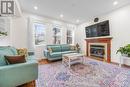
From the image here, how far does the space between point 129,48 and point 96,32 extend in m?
2.12

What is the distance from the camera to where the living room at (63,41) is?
7.56 feet

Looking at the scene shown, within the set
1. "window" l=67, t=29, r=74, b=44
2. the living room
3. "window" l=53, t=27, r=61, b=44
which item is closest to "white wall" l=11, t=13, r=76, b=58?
the living room

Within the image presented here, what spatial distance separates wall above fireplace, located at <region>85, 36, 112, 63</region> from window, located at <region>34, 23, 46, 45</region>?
118 inches

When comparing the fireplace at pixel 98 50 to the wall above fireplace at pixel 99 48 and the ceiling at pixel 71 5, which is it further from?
the ceiling at pixel 71 5

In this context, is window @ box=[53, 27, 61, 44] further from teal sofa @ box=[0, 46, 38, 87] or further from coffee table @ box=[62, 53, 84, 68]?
teal sofa @ box=[0, 46, 38, 87]

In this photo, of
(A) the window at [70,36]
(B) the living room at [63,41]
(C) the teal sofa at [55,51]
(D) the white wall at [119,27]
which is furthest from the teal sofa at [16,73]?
(A) the window at [70,36]

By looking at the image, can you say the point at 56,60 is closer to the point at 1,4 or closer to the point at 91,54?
the point at 91,54

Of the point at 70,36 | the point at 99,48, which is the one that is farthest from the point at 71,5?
the point at 70,36

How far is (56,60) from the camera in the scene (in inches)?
196

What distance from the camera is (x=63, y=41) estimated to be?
6.53 m

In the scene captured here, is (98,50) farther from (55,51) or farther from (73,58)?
(55,51)

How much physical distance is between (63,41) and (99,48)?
2.45m

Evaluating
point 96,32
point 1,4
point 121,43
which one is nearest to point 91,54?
point 96,32

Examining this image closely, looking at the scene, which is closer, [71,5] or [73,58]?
[71,5]
